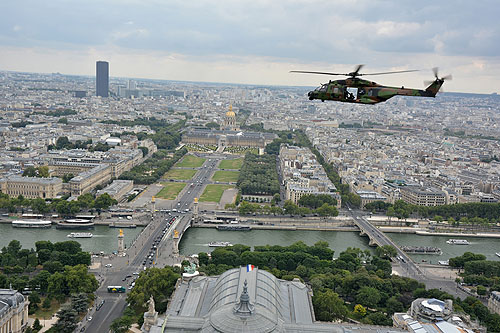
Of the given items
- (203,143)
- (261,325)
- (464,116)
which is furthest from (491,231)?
(464,116)

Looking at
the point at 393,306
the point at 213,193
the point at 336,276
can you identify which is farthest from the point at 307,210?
the point at 393,306

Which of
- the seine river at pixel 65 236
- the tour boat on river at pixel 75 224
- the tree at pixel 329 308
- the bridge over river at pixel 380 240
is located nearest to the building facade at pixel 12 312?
the seine river at pixel 65 236

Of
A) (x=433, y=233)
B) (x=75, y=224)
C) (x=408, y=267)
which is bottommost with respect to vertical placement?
(x=75, y=224)

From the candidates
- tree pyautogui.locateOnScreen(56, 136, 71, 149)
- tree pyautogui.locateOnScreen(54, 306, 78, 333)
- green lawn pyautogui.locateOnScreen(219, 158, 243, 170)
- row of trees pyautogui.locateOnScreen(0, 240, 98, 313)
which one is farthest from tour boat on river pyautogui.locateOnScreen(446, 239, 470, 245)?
tree pyautogui.locateOnScreen(56, 136, 71, 149)

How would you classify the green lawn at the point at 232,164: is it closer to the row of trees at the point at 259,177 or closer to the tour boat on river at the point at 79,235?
the row of trees at the point at 259,177

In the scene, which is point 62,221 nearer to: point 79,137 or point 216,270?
point 216,270

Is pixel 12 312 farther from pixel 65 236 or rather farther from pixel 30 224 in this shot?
pixel 30 224
